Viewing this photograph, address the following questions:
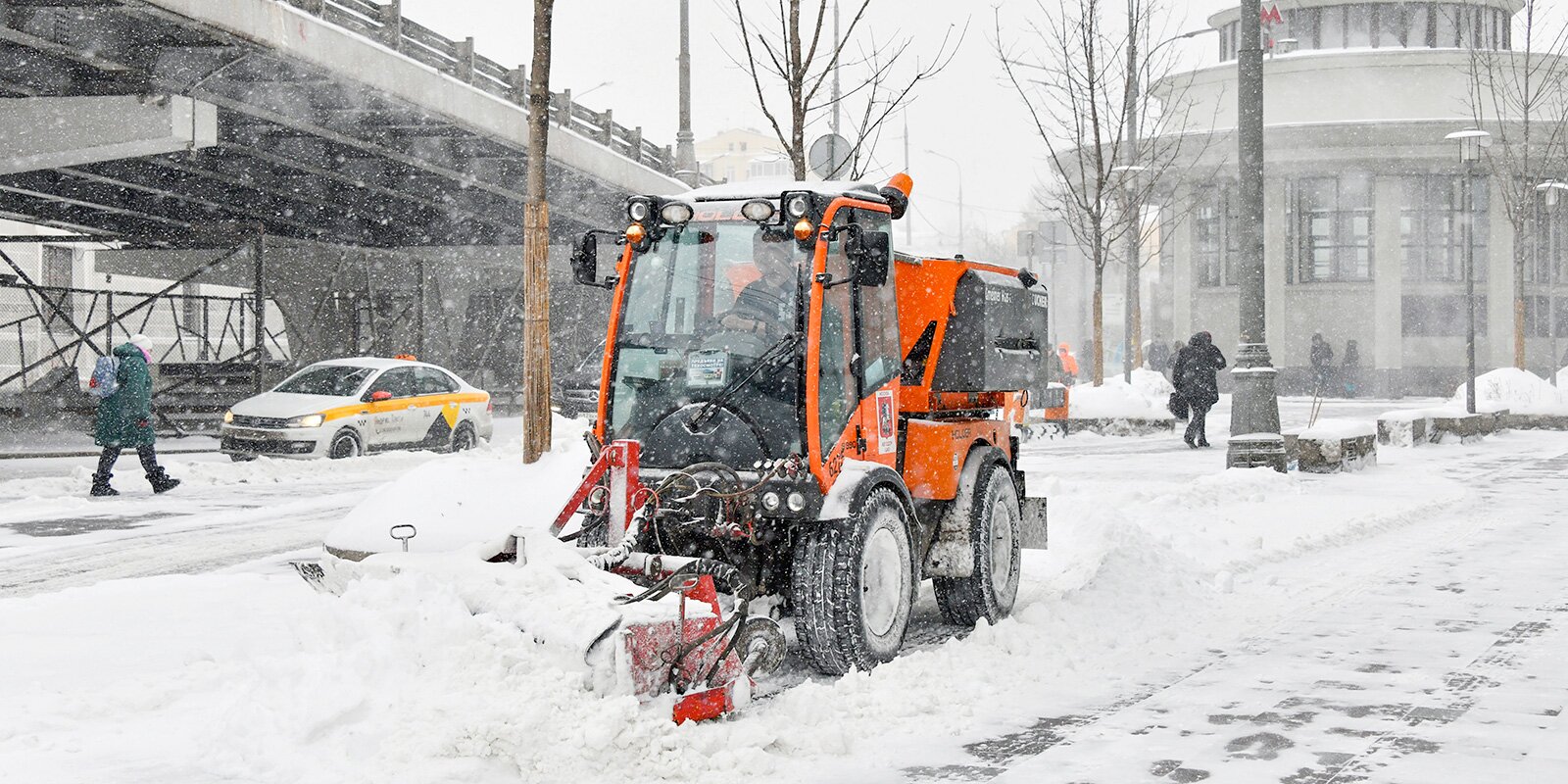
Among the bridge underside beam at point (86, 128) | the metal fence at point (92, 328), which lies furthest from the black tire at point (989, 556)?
the metal fence at point (92, 328)

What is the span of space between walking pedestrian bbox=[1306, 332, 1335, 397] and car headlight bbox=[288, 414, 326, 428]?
2806cm

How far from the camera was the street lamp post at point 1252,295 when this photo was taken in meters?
15.6

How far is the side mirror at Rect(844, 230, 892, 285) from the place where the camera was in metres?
6.82

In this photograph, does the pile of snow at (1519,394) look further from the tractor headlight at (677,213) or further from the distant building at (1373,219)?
the tractor headlight at (677,213)

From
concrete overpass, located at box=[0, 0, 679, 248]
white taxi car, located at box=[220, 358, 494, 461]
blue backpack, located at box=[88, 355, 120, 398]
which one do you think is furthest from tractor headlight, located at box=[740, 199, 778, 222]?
white taxi car, located at box=[220, 358, 494, 461]

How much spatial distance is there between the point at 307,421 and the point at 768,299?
13.2 metres

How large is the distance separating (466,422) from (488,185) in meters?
9.31

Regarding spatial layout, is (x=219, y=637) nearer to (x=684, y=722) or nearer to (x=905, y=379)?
(x=684, y=722)

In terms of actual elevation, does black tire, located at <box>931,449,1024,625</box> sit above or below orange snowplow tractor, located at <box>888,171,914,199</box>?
below

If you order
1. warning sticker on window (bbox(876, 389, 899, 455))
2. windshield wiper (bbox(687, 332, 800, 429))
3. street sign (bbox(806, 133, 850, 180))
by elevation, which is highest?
street sign (bbox(806, 133, 850, 180))

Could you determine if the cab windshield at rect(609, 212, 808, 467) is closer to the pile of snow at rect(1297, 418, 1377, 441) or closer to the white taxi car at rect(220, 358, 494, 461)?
the pile of snow at rect(1297, 418, 1377, 441)

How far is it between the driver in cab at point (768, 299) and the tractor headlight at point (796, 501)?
2.77ft

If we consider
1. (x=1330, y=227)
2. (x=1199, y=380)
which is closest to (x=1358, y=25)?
(x=1330, y=227)

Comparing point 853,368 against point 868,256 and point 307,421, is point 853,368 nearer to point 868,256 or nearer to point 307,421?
point 868,256
